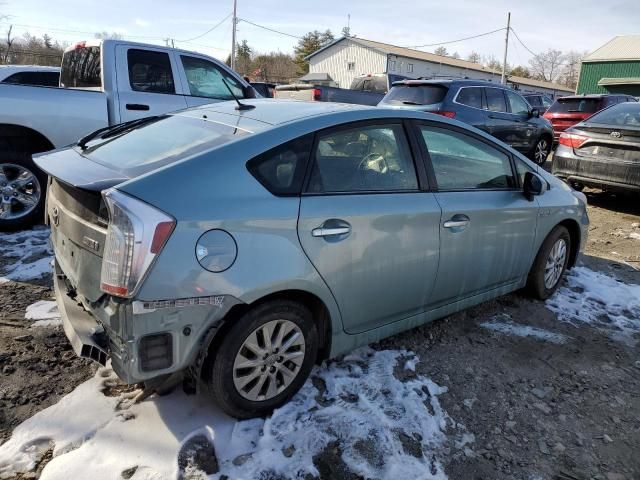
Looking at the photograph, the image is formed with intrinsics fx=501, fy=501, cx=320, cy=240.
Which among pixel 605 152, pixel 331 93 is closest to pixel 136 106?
pixel 605 152

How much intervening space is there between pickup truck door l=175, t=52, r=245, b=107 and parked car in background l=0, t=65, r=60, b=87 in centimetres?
261

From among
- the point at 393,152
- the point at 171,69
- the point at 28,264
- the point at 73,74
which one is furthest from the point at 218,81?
the point at 393,152

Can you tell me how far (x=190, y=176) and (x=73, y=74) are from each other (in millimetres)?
5244

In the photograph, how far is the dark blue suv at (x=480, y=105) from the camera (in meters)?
8.83

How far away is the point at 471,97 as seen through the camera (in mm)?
9180

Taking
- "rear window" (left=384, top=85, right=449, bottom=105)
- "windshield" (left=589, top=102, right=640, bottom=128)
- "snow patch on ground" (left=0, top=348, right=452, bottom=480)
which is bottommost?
"snow patch on ground" (left=0, top=348, right=452, bottom=480)

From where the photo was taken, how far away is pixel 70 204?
2.51 m

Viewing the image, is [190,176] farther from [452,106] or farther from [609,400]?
[452,106]

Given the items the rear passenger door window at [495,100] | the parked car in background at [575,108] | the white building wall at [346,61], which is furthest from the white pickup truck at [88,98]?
the white building wall at [346,61]

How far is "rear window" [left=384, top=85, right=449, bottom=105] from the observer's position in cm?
884

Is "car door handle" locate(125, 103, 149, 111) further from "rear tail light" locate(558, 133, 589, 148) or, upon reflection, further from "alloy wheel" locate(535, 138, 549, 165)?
"alloy wheel" locate(535, 138, 549, 165)

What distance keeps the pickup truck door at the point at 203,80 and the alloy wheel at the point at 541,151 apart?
24.1 feet

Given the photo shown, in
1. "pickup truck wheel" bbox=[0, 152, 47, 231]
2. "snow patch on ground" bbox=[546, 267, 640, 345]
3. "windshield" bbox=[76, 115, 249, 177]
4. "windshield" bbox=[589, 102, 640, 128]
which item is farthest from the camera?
"windshield" bbox=[589, 102, 640, 128]

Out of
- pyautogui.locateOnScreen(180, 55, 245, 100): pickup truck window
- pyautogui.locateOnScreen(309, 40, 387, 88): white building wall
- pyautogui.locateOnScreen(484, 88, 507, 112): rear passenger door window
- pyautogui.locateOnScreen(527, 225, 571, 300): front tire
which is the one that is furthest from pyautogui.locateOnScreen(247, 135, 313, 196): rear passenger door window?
pyautogui.locateOnScreen(309, 40, 387, 88): white building wall
